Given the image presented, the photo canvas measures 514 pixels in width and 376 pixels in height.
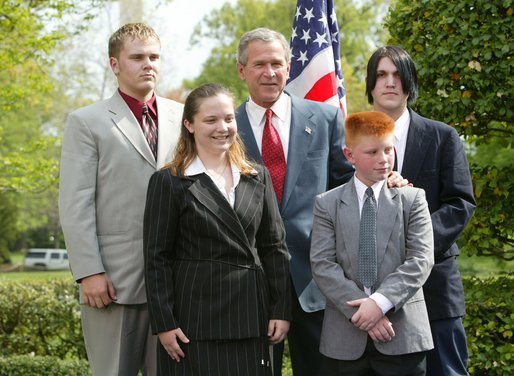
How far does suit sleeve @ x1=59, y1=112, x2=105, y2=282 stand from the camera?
3.94 metres

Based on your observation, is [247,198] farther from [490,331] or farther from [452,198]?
[490,331]

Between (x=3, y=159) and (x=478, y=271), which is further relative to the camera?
(x=478, y=271)

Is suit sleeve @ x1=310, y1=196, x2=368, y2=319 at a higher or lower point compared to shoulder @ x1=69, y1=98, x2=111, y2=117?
lower

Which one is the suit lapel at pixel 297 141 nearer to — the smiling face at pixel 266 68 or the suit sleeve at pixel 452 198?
the smiling face at pixel 266 68

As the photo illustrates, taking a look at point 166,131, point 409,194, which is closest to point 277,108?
point 166,131

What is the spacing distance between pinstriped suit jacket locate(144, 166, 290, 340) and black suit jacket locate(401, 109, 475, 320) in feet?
2.74

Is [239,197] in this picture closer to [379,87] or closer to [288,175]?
[288,175]

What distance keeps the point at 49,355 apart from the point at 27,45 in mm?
4733

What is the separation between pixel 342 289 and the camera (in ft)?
11.7

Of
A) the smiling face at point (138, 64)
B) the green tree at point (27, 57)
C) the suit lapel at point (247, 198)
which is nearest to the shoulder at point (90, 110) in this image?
the smiling face at point (138, 64)

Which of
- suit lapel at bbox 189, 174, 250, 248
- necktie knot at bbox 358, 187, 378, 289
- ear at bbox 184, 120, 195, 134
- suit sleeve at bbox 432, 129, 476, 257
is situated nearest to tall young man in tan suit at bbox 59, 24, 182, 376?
ear at bbox 184, 120, 195, 134

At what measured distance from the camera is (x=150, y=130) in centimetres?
423

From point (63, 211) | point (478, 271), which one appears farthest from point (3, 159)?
point (478, 271)

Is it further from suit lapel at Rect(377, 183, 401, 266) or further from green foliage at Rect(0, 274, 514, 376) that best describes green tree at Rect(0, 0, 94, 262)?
suit lapel at Rect(377, 183, 401, 266)
